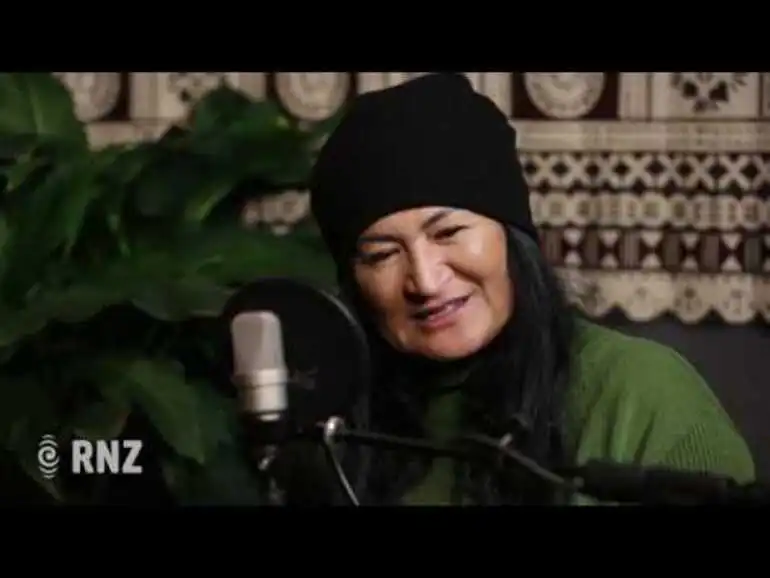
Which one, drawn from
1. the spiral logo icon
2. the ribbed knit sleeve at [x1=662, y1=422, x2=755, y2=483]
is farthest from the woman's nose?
the spiral logo icon

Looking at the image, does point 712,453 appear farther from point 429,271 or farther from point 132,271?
point 132,271

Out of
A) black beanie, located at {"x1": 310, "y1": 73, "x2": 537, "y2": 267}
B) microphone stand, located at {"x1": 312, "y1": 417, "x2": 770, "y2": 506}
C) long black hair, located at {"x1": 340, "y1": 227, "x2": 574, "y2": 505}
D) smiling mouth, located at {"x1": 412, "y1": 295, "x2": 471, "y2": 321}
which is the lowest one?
microphone stand, located at {"x1": 312, "y1": 417, "x2": 770, "y2": 506}

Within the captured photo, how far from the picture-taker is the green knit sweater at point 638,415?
1.92 meters

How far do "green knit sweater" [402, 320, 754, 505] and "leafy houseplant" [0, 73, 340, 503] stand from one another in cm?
36

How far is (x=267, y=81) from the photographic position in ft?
6.51

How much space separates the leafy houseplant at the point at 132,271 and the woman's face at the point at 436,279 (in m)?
0.09

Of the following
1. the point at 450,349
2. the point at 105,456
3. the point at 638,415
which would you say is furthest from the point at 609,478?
the point at 105,456

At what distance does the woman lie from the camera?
193 cm

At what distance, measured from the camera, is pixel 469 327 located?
195 cm

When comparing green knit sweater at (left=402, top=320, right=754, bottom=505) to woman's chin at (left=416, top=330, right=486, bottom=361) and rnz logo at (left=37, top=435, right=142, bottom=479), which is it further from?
rnz logo at (left=37, top=435, right=142, bottom=479)

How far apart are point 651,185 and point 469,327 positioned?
13.4 inches

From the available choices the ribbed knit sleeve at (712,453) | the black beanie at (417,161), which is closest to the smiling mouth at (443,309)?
the black beanie at (417,161)

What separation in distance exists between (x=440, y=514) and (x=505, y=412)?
0.61ft
